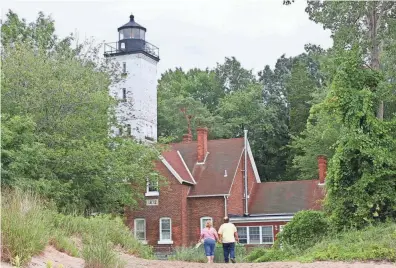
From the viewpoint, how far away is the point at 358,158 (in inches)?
790

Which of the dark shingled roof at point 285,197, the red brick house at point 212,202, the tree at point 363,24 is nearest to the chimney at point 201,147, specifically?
the red brick house at point 212,202

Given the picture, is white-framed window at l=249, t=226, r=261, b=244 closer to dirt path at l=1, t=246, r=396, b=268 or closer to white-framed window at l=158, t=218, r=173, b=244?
white-framed window at l=158, t=218, r=173, b=244

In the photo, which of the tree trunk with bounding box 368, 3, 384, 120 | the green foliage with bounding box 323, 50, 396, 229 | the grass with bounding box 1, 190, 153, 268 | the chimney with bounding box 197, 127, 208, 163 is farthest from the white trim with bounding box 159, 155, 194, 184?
the grass with bounding box 1, 190, 153, 268

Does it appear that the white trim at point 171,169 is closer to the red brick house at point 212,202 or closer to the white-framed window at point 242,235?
the red brick house at point 212,202

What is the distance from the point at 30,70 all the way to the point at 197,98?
40.2m

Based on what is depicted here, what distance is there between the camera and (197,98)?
214ft

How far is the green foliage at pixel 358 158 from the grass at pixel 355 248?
0.95 m

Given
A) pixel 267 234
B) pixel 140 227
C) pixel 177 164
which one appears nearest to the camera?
pixel 267 234

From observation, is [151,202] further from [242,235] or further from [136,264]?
[136,264]

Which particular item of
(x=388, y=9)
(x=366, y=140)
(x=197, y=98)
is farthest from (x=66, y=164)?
(x=197, y=98)

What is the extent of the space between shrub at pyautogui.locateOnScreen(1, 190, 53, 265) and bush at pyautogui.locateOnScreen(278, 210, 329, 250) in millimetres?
9914

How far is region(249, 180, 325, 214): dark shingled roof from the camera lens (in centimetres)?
3584

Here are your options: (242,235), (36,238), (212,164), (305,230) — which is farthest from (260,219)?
(36,238)

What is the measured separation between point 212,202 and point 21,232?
82.8ft
